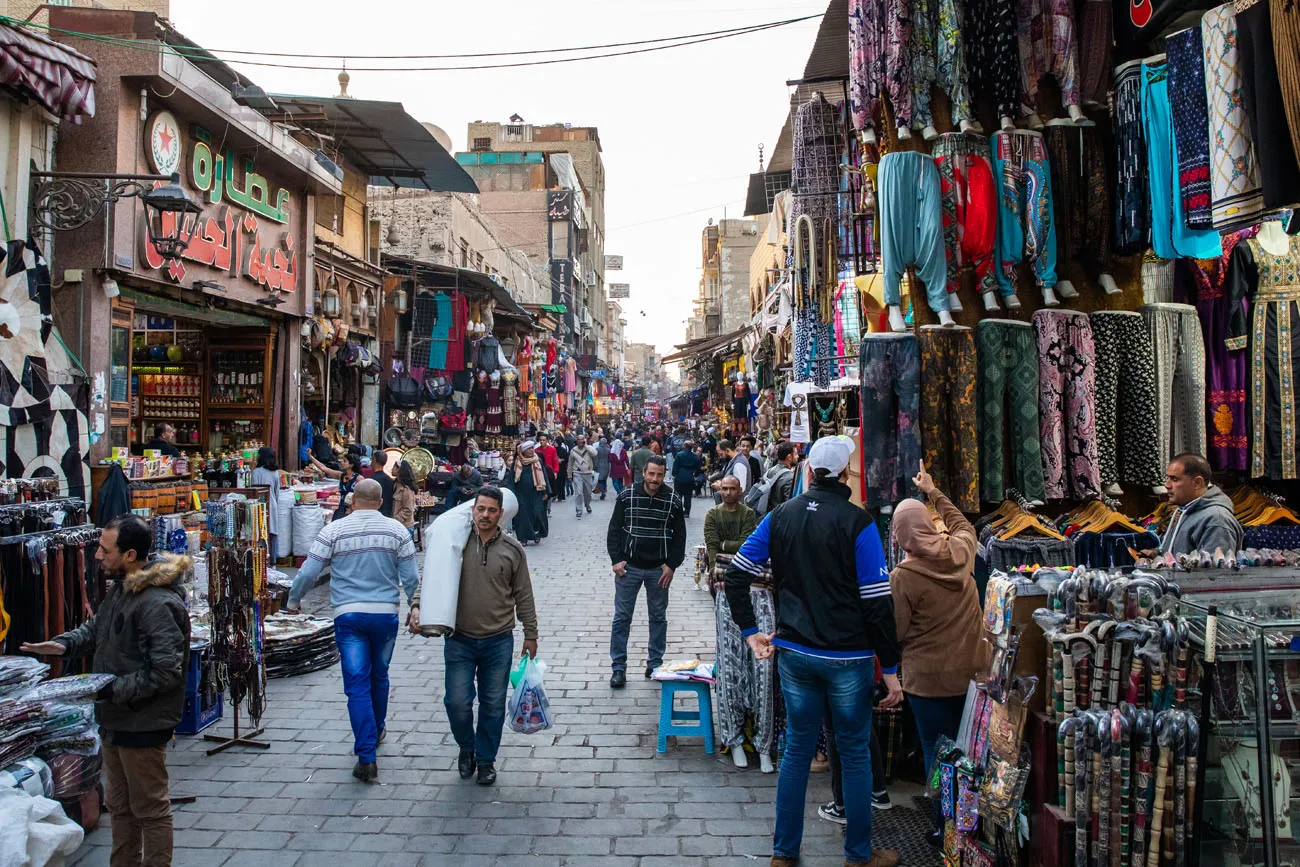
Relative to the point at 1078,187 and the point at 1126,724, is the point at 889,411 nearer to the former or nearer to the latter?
the point at 1078,187

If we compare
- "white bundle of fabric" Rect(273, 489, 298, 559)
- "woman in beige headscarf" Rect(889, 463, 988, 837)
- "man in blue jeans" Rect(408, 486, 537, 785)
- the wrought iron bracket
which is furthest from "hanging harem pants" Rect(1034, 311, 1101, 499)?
"white bundle of fabric" Rect(273, 489, 298, 559)

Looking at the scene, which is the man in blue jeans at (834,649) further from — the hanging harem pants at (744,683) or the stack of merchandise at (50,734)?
the stack of merchandise at (50,734)

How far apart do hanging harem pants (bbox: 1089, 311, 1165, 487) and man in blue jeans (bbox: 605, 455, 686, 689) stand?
3080 mm

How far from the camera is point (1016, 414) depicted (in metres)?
5.23

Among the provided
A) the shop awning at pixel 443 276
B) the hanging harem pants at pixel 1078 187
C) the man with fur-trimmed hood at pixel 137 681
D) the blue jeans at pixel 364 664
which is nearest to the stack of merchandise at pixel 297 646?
the blue jeans at pixel 364 664

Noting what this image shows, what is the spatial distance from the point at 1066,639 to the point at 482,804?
3170 mm

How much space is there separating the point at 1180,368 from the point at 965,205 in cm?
177

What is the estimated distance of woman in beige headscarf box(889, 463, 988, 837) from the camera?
4.15 metres

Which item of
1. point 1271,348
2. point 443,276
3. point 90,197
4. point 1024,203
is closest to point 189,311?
point 90,197

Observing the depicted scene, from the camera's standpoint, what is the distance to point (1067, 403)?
530 centimetres

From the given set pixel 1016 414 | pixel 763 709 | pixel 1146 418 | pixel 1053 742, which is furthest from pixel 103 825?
pixel 1146 418

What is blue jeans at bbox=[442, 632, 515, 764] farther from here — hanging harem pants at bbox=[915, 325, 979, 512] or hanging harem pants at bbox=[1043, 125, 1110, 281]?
hanging harem pants at bbox=[1043, 125, 1110, 281]

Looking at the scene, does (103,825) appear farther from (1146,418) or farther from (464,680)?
(1146,418)

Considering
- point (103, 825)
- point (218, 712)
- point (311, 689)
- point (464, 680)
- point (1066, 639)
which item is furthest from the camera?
point (311, 689)
